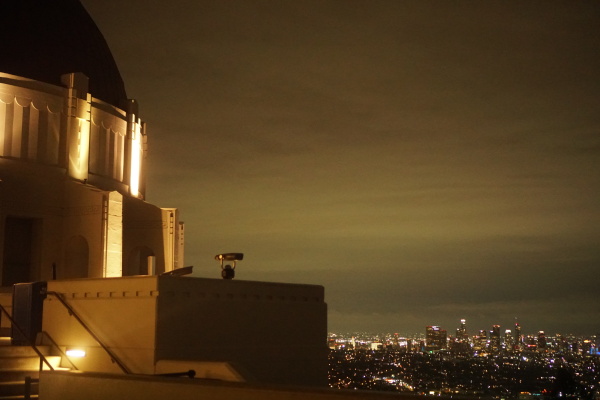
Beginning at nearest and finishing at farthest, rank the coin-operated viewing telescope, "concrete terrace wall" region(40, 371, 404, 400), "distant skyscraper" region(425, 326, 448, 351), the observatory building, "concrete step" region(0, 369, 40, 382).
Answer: "concrete terrace wall" region(40, 371, 404, 400) < "concrete step" region(0, 369, 40, 382) < the observatory building < the coin-operated viewing telescope < "distant skyscraper" region(425, 326, 448, 351)

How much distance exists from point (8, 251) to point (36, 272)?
94cm

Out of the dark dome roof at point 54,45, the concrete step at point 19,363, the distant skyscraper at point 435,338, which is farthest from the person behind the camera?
the distant skyscraper at point 435,338

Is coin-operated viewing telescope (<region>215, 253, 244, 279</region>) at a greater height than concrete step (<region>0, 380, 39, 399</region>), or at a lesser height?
greater

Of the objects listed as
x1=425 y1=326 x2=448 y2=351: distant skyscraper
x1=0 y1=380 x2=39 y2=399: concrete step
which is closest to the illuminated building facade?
x1=0 y1=380 x2=39 y2=399: concrete step

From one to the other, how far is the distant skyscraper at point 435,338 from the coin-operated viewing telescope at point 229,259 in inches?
1997

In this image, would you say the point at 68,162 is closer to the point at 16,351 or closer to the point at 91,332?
the point at 91,332

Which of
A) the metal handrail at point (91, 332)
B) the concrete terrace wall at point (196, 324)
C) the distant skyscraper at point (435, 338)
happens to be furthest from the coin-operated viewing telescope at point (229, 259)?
the distant skyscraper at point (435, 338)

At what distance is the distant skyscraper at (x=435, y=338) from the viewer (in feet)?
210

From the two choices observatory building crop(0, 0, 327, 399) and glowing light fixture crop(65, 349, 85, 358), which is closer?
observatory building crop(0, 0, 327, 399)

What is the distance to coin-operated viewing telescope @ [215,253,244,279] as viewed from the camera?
550 inches

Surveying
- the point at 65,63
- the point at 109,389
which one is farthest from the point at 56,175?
the point at 109,389

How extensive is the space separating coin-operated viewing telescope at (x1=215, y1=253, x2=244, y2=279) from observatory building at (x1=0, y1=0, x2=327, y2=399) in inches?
18.0

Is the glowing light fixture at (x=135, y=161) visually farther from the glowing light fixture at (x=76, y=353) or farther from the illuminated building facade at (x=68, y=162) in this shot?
the glowing light fixture at (x=76, y=353)

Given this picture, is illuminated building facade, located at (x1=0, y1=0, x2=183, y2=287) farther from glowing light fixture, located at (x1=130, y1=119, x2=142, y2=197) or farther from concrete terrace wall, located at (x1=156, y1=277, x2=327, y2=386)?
concrete terrace wall, located at (x1=156, y1=277, x2=327, y2=386)
